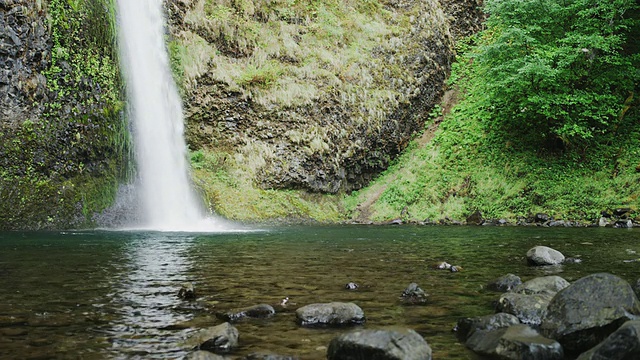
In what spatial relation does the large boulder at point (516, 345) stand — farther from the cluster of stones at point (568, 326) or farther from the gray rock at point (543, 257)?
the gray rock at point (543, 257)

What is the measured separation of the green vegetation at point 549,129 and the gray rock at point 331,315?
17.5 m

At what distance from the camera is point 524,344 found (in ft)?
11.0

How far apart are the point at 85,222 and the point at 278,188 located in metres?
9.75

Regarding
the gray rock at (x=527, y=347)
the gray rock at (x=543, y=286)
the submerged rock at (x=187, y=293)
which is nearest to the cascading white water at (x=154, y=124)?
the submerged rock at (x=187, y=293)

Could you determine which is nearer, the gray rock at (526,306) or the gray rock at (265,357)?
the gray rock at (265,357)

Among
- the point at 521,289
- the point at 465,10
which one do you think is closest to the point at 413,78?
the point at 465,10

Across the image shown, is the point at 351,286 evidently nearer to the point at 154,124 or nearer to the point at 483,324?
the point at 483,324

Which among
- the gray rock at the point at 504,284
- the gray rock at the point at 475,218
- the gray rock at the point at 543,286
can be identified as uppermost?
the gray rock at the point at 475,218

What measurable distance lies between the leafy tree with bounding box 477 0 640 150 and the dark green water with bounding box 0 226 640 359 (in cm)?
1044

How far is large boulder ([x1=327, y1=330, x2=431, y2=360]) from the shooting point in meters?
3.28

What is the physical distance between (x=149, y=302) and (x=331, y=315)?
2215mm

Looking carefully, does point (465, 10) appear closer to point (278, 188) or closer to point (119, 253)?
point (278, 188)

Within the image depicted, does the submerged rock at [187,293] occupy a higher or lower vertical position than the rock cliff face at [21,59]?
lower

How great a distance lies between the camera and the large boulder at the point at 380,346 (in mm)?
3275
